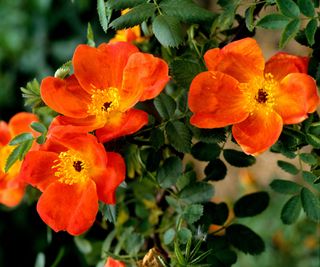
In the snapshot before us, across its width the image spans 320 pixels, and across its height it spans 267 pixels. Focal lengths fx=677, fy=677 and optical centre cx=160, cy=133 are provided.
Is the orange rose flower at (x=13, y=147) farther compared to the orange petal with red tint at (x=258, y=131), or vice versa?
the orange rose flower at (x=13, y=147)

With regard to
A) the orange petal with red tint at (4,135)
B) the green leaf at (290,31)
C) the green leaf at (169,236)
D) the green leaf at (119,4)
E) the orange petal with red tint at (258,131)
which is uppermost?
the green leaf at (119,4)

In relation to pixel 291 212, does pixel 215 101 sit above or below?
above

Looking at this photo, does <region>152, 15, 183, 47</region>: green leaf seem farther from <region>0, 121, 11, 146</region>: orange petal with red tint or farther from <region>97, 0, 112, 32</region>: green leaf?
<region>0, 121, 11, 146</region>: orange petal with red tint

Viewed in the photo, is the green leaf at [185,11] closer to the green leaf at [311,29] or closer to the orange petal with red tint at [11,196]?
the green leaf at [311,29]

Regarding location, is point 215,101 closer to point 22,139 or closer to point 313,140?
point 313,140

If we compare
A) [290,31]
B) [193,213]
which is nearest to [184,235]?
[193,213]

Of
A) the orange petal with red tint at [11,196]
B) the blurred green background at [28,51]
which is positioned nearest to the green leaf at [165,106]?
the orange petal with red tint at [11,196]
